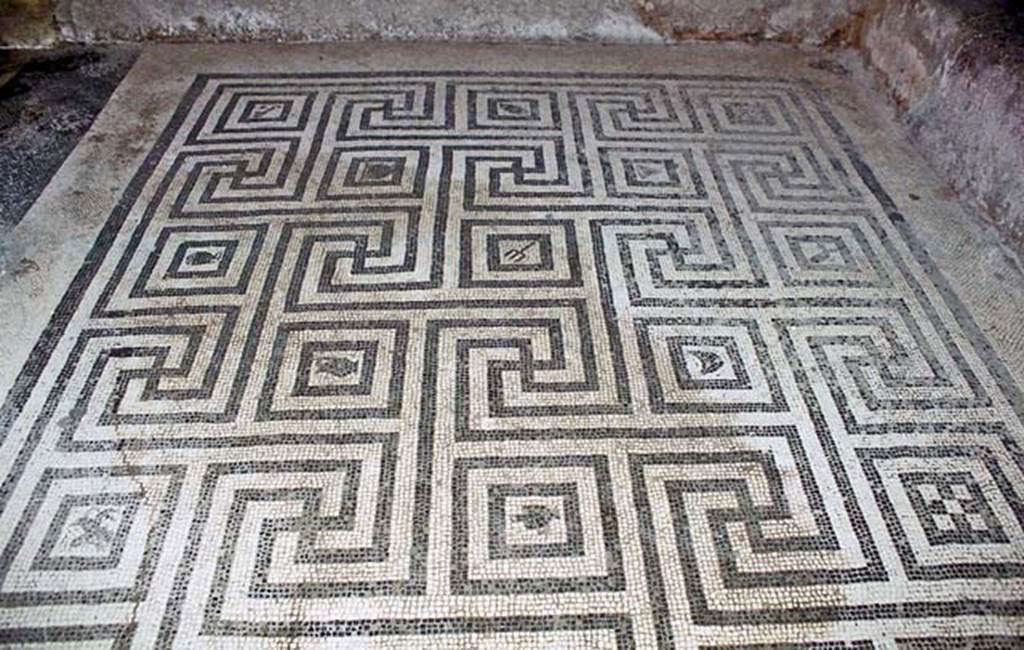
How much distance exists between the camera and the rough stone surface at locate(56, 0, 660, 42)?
2393mm

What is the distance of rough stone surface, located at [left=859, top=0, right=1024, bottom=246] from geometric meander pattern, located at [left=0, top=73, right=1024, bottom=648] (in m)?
0.18

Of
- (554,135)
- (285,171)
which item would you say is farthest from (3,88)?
(554,135)

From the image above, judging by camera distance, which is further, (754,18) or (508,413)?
(754,18)

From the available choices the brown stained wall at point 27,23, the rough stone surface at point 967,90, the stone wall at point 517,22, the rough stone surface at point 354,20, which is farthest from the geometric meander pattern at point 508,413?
the brown stained wall at point 27,23

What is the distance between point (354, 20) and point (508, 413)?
1.52m

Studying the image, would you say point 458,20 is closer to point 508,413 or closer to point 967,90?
point 967,90

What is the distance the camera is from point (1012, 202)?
1707mm

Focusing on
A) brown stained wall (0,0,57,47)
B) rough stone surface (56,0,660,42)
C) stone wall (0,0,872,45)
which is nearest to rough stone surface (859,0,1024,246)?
stone wall (0,0,872,45)

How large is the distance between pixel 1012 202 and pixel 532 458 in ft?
3.66

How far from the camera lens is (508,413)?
4.51 feet

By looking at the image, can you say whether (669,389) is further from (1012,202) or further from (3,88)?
(3,88)

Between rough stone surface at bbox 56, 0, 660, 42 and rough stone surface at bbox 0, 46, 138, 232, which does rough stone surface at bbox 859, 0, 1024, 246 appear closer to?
rough stone surface at bbox 56, 0, 660, 42

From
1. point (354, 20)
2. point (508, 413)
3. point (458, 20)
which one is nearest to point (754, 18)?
point (458, 20)

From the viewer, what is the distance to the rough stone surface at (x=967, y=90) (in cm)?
173
